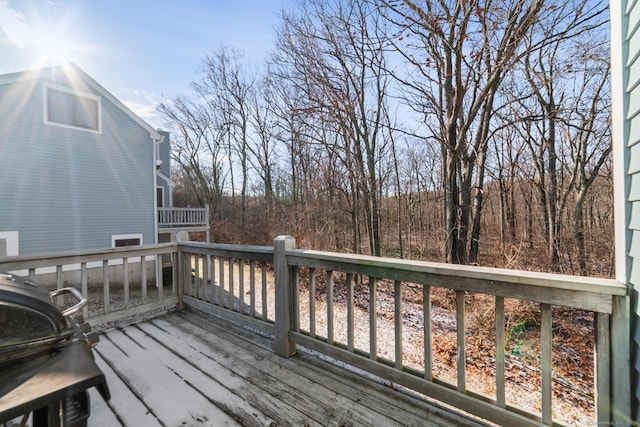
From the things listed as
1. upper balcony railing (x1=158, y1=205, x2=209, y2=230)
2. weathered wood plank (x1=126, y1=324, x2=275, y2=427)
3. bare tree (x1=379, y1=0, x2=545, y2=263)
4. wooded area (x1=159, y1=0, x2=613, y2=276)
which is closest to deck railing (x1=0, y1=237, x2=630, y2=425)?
weathered wood plank (x1=126, y1=324, x2=275, y2=427)

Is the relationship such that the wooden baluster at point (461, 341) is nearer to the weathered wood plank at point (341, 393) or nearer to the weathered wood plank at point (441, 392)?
the weathered wood plank at point (441, 392)

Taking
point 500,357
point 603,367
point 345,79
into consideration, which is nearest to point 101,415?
point 500,357

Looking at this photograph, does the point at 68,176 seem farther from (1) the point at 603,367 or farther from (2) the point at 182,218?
(1) the point at 603,367

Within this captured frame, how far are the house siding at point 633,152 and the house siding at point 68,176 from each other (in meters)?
10.9

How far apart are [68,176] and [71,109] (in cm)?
202

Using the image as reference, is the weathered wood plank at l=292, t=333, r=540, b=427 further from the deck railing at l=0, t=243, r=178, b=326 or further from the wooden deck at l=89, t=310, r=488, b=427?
the deck railing at l=0, t=243, r=178, b=326

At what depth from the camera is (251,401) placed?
1.81m

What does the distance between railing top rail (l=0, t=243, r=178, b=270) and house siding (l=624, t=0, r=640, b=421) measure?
3.82m

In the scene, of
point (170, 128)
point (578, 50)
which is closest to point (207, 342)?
point (578, 50)

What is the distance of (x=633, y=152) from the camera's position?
1174mm

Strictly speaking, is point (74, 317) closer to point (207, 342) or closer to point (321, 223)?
point (207, 342)

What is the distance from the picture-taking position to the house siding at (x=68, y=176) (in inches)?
289

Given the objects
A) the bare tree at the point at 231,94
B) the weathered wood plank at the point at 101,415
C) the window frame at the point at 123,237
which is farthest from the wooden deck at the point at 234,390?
the bare tree at the point at 231,94

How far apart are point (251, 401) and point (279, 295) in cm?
78
